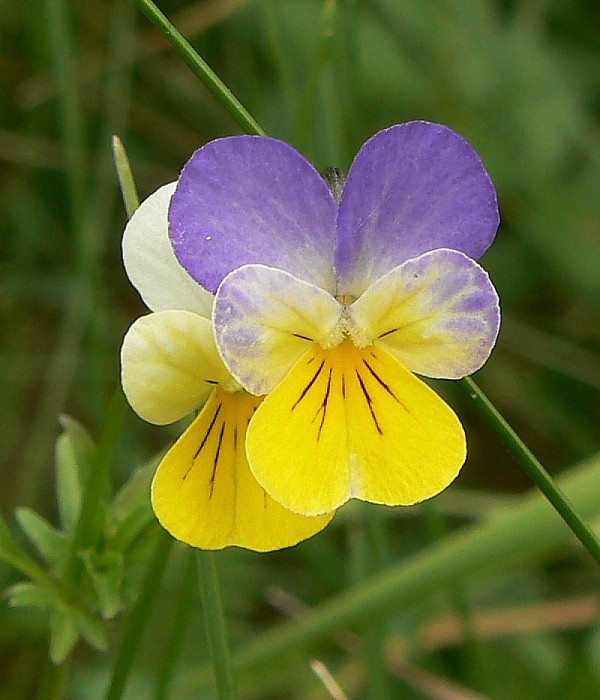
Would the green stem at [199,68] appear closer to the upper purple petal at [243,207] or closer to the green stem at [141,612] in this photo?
the upper purple petal at [243,207]

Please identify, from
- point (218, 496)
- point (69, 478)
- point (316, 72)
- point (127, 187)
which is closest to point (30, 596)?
point (69, 478)

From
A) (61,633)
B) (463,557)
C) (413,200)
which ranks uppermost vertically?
(413,200)

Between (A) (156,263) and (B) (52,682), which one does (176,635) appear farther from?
(A) (156,263)

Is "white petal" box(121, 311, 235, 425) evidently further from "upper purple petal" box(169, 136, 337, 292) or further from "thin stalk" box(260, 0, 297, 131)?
"thin stalk" box(260, 0, 297, 131)

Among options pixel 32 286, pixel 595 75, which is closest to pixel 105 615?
pixel 32 286

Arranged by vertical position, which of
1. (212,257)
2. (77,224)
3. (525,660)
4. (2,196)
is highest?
(212,257)

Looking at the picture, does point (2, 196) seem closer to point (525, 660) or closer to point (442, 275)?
point (525, 660)

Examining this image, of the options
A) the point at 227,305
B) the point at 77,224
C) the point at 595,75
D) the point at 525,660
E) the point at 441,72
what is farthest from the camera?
the point at 595,75
